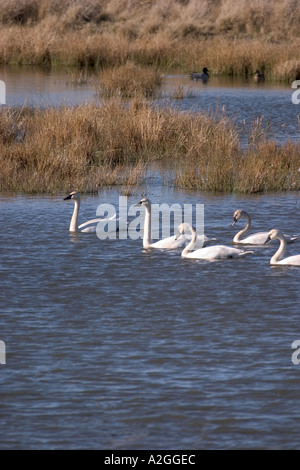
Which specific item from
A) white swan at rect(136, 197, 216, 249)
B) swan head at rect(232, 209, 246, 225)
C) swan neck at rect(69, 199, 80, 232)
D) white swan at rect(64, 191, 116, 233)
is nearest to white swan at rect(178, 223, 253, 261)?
white swan at rect(136, 197, 216, 249)

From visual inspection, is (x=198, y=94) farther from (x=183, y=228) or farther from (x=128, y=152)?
(x=183, y=228)

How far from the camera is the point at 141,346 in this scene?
22.1 feet

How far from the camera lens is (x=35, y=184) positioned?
476 inches

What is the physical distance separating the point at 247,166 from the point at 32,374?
656 centimetres

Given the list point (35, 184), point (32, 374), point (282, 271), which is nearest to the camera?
point (32, 374)

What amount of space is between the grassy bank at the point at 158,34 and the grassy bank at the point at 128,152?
1031cm

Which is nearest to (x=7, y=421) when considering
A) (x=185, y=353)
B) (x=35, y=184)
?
(x=185, y=353)

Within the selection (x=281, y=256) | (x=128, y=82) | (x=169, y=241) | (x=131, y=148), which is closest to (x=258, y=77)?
(x=128, y=82)

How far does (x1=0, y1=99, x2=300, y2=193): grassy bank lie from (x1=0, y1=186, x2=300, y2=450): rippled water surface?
1.88 m

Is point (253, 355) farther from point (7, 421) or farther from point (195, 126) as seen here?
point (195, 126)

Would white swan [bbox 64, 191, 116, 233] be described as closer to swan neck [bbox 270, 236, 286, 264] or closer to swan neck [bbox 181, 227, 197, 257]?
swan neck [bbox 181, 227, 197, 257]

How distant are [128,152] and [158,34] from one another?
17.6 m

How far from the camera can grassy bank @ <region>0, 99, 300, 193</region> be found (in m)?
12.2

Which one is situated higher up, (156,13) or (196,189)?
(156,13)
